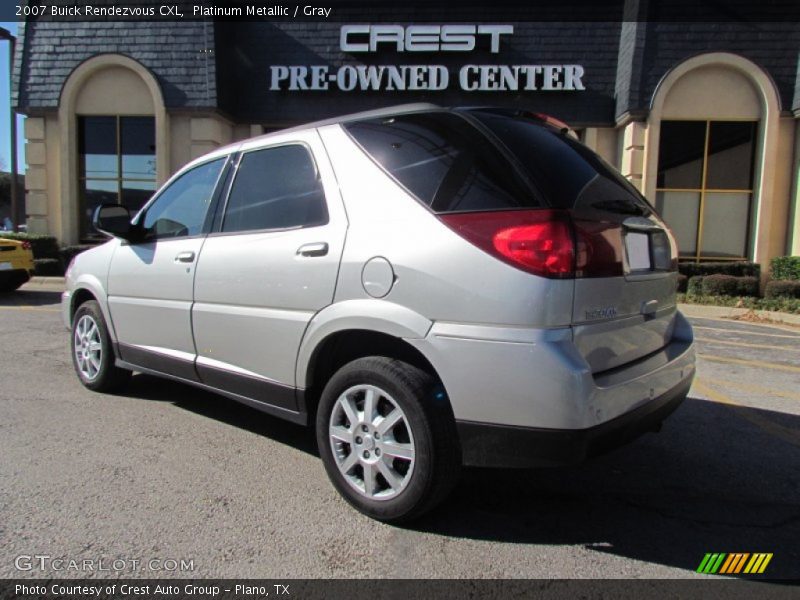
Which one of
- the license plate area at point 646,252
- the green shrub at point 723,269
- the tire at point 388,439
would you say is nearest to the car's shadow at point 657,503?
the tire at point 388,439

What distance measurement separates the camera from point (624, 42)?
515 inches

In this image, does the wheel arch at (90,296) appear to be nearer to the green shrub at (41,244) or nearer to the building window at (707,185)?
the green shrub at (41,244)

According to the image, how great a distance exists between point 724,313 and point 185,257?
31.2ft

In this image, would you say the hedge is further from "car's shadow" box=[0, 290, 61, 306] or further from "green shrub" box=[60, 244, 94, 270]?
"green shrub" box=[60, 244, 94, 270]

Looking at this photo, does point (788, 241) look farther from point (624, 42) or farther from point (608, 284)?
point (608, 284)

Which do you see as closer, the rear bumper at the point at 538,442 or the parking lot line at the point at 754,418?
the rear bumper at the point at 538,442

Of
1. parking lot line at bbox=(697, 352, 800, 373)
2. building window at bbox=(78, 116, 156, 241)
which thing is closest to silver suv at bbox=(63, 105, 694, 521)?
parking lot line at bbox=(697, 352, 800, 373)

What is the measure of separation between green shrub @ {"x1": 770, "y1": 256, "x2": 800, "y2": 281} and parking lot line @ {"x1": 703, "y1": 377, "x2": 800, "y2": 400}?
8.34 m

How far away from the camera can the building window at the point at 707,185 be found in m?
13.2

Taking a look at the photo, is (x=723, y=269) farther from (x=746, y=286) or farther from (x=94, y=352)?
(x=94, y=352)

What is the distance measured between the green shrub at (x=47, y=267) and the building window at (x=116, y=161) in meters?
1.70

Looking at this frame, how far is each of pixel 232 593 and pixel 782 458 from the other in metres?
3.26

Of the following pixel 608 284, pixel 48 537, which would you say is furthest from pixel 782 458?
pixel 48 537

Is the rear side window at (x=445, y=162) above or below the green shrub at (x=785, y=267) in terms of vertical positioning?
above
